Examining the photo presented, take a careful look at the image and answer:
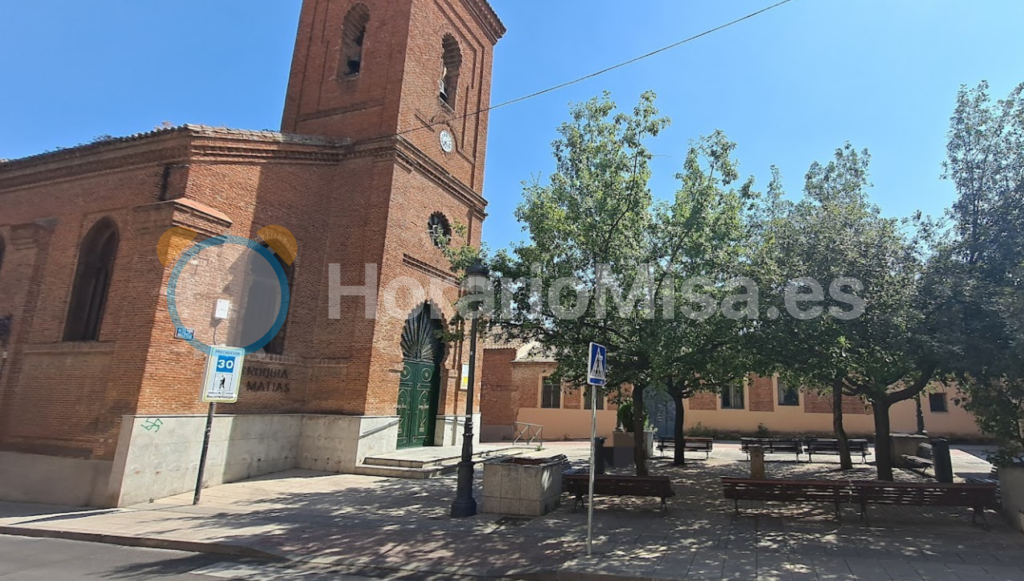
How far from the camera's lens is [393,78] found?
16.3m

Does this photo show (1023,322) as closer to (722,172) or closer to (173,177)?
(722,172)

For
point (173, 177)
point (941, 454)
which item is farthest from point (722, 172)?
point (173, 177)

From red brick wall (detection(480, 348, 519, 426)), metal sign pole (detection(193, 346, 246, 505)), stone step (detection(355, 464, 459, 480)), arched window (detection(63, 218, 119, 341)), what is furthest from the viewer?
red brick wall (detection(480, 348, 519, 426))

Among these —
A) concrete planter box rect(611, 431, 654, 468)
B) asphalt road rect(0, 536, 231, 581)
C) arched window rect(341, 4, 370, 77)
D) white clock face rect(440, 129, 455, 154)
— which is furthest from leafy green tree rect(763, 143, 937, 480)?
arched window rect(341, 4, 370, 77)

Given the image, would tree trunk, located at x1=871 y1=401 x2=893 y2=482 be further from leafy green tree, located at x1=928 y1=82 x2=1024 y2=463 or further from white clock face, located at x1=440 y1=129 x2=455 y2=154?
white clock face, located at x1=440 y1=129 x2=455 y2=154

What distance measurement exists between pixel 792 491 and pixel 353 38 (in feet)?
58.7

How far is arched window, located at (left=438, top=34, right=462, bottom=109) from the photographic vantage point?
63.4 ft

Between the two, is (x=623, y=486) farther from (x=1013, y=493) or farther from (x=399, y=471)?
(x=399, y=471)

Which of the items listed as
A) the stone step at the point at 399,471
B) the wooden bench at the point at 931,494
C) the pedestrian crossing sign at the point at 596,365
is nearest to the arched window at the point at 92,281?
the stone step at the point at 399,471

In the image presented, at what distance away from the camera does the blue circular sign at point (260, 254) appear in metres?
11.3

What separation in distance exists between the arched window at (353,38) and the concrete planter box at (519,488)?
546 inches

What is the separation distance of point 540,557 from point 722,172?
780 centimetres

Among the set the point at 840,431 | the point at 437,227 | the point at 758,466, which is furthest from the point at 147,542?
the point at 840,431

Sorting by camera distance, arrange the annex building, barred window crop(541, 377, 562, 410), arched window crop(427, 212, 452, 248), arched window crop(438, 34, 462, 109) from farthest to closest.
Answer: barred window crop(541, 377, 562, 410) → the annex building → arched window crop(438, 34, 462, 109) → arched window crop(427, 212, 452, 248)
